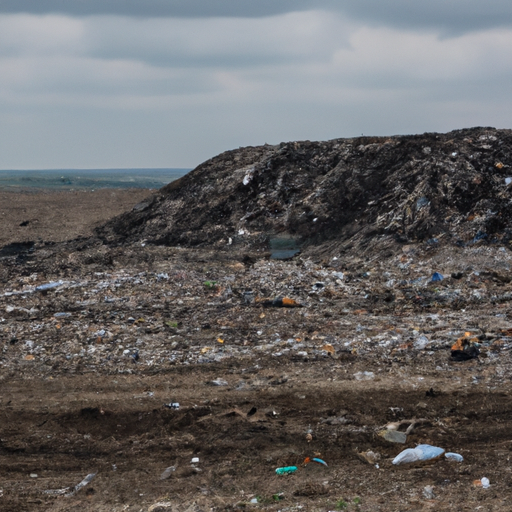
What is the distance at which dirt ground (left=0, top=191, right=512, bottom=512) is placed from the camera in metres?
3.80

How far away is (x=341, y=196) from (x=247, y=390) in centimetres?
708

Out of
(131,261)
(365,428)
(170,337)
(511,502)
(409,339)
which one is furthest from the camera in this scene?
(131,261)

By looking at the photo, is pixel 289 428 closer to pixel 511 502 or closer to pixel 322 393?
pixel 322 393

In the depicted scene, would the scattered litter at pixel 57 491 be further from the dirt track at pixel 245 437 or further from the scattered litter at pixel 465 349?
the scattered litter at pixel 465 349

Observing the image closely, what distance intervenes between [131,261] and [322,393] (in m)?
5.94

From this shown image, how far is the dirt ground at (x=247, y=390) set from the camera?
3.80 meters

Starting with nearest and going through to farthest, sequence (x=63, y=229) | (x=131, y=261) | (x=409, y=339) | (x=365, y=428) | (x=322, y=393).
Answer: (x=365, y=428)
(x=322, y=393)
(x=409, y=339)
(x=131, y=261)
(x=63, y=229)

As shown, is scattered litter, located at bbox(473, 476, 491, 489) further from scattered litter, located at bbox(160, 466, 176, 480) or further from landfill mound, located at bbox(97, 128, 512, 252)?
landfill mound, located at bbox(97, 128, 512, 252)

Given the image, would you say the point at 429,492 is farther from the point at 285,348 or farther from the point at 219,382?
the point at 285,348

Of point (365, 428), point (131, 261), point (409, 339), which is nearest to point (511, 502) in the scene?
point (365, 428)

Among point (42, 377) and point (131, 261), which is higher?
point (131, 261)

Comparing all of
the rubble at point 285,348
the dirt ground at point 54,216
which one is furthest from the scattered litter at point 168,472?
the dirt ground at point 54,216

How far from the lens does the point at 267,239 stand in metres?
11.5

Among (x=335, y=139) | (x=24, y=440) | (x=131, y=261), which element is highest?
(x=335, y=139)
